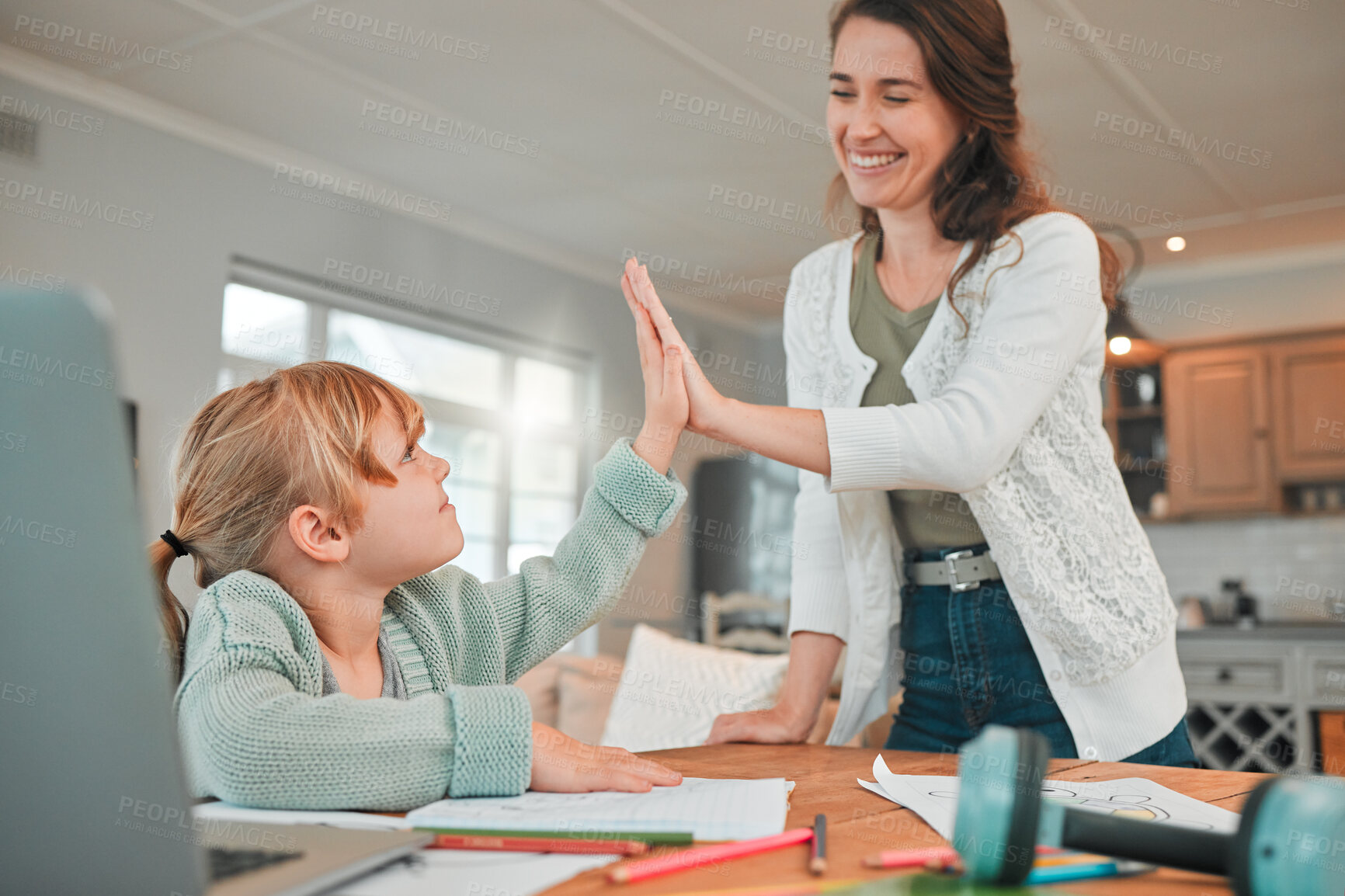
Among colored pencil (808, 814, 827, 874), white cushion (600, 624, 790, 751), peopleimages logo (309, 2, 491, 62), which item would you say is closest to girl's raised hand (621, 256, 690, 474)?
colored pencil (808, 814, 827, 874)

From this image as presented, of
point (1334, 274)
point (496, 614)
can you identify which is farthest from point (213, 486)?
point (1334, 274)

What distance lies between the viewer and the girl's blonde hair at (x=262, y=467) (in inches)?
38.1

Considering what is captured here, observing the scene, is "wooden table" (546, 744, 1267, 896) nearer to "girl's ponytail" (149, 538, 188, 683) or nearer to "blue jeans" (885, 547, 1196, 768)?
"blue jeans" (885, 547, 1196, 768)

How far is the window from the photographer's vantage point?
15.2ft

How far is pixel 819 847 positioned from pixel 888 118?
1.01 m

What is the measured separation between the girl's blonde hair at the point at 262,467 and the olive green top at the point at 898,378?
2.14 ft

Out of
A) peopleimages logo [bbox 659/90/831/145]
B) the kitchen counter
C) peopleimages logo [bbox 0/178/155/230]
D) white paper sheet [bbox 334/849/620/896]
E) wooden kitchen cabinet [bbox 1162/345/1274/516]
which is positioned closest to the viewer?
white paper sheet [bbox 334/849/620/896]

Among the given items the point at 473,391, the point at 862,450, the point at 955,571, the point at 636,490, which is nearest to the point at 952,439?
the point at 862,450

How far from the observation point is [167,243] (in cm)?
410

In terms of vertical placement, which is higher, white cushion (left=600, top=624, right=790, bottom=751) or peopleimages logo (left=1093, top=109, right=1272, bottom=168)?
peopleimages logo (left=1093, top=109, right=1272, bottom=168)

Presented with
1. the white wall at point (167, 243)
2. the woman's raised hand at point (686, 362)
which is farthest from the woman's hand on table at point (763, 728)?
the white wall at point (167, 243)

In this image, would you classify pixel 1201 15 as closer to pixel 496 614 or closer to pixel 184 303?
pixel 496 614

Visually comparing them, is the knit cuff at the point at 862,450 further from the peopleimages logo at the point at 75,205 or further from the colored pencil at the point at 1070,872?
the peopleimages logo at the point at 75,205

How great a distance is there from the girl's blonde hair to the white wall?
2.47 m
